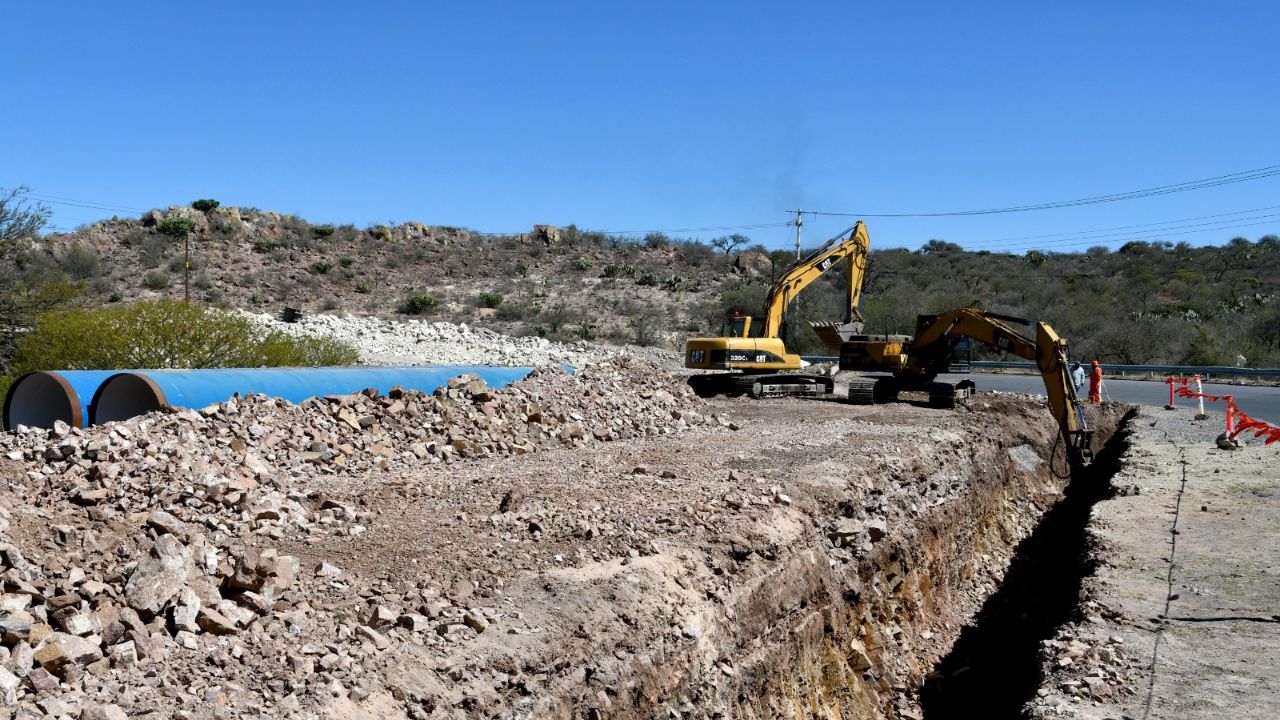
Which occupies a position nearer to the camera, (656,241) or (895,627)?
(895,627)

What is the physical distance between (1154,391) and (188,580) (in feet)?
88.4

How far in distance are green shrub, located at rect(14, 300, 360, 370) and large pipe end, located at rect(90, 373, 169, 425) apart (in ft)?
18.4

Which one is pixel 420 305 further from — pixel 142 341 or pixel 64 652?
pixel 64 652

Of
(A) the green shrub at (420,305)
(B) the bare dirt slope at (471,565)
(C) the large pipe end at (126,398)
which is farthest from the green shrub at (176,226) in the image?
Answer: (B) the bare dirt slope at (471,565)

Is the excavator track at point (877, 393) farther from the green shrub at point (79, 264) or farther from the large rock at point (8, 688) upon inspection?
the green shrub at point (79, 264)

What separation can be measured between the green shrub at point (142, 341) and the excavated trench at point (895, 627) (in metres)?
12.4

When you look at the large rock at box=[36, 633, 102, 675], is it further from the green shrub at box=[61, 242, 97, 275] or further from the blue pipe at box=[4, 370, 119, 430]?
the green shrub at box=[61, 242, 97, 275]

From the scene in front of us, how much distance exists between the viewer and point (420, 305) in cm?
4566

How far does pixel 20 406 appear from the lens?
12.6 metres

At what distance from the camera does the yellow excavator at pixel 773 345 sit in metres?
20.8

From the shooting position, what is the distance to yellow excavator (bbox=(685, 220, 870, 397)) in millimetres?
20828

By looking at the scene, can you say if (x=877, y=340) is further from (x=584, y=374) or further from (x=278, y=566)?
(x=278, y=566)

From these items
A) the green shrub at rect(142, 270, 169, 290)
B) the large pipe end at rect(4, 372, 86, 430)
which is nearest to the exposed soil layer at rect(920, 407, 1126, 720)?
the large pipe end at rect(4, 372, 86, 430)

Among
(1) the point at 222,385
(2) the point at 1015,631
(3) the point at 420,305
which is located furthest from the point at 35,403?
(3) the point at 420,305
